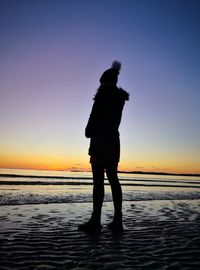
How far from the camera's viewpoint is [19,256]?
8.82ft

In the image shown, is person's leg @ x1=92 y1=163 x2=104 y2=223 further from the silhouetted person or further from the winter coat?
the winter coat

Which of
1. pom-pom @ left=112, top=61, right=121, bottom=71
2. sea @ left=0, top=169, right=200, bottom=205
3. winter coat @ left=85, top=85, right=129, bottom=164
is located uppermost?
pom-pom @ left=112, top=61, right=121, bottom=71

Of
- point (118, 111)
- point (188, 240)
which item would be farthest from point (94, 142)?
point (188, 240)

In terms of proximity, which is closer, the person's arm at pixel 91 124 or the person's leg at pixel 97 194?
the person's leg at pixel 97 194

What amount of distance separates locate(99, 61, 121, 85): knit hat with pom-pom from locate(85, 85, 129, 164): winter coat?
10cm

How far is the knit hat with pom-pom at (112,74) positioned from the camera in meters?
4.74

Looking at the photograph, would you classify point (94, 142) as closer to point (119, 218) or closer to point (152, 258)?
point (119, 218)

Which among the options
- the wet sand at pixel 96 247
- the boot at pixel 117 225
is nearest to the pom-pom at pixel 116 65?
the boot at pixel 117 225

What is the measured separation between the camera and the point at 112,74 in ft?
15.6

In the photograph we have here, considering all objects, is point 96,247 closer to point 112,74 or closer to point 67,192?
point 112,74

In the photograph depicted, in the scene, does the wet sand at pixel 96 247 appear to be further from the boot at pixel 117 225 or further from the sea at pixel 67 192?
the sea at pixel 67 192

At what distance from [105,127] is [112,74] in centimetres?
85

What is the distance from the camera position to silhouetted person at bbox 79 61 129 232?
4527mm

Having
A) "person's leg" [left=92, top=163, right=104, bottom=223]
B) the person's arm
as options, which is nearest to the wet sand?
"person's leg" [left=92, top=163, right=104, bottom=223]
